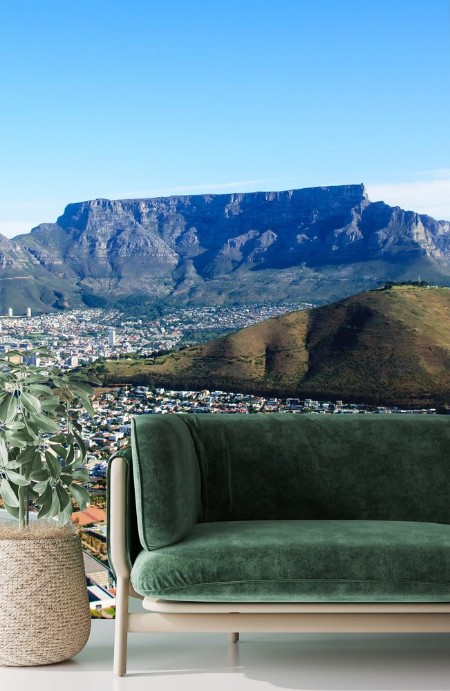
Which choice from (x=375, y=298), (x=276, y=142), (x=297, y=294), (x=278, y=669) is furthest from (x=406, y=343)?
(x=278, y=669)

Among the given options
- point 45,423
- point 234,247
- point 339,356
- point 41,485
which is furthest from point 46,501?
point 234,247

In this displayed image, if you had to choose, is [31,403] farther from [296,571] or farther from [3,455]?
[296,571]

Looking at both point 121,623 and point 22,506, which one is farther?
point 22,506

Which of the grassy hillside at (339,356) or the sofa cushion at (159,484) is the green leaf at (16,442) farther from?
the grassy hillside at (339,356)

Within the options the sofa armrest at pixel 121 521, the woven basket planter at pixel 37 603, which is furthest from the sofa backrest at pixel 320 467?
the woven basket planter at pixel 37 603

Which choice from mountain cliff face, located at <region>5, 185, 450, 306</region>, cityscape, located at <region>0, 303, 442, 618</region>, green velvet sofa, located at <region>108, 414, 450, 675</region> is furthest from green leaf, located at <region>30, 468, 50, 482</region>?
mountain cliff face, located at <region>5, 185, 450, 306</region>

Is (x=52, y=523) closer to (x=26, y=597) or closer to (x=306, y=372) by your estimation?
(x=26, y=597)
